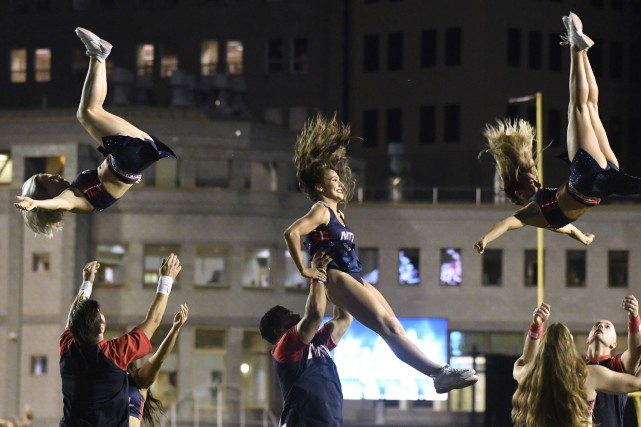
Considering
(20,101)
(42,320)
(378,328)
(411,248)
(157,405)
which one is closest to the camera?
(378,328)

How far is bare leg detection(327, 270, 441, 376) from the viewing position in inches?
385

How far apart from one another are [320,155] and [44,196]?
181cm

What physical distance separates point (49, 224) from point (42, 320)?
34.5m

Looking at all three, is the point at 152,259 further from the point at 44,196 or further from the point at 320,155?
the point at 320,155

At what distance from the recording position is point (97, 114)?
1012cm

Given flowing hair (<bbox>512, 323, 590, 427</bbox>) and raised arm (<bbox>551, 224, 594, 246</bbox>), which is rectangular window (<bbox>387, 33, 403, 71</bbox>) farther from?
flowing hair (<bbox>512, 323, 590, 427</bbox>)

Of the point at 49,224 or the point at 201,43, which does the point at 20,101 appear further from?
the point at 49,224

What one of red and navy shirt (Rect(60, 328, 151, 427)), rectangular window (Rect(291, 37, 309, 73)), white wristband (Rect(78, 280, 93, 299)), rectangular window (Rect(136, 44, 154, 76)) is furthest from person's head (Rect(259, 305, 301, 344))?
rectangular window (Rect(136, 44, 154, 76))

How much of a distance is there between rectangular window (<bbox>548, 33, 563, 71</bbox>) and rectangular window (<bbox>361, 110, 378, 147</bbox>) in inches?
270

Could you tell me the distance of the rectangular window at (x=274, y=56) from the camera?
58.9 metres

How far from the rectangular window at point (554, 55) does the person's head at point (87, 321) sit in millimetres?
49421

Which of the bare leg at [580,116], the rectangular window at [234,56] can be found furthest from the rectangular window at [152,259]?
the bare leg at [580,116]

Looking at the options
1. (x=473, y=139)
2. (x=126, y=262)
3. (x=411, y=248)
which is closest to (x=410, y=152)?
(x=473, y=139)

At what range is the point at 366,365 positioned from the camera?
153 feet
